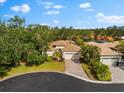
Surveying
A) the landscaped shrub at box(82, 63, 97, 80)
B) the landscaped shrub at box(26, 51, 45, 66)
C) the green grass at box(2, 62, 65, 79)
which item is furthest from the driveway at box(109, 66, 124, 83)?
the landscaped shrub at box(26, 51, 45, 66)

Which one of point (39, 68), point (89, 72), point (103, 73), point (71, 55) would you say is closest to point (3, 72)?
point (39, 68)

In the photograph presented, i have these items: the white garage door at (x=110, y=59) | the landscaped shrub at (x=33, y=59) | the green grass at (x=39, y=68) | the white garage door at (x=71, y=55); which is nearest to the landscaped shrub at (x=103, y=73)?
the green grass at (x=39, y=68)

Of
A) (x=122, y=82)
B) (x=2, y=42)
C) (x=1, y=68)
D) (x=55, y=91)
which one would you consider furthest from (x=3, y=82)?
(x=122, y=82)

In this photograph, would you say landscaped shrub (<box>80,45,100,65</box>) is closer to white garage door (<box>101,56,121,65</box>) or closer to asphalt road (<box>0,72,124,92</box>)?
white garage door (<box>101,56,121,65</box>)

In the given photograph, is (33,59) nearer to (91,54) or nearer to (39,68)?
(39,68)

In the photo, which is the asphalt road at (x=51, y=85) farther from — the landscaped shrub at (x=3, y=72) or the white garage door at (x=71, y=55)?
the white garage door at (x=71, y=55)

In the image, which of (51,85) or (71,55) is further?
(71,55)

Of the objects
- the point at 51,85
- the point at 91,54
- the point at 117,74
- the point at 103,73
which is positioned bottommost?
the point at 51,85
